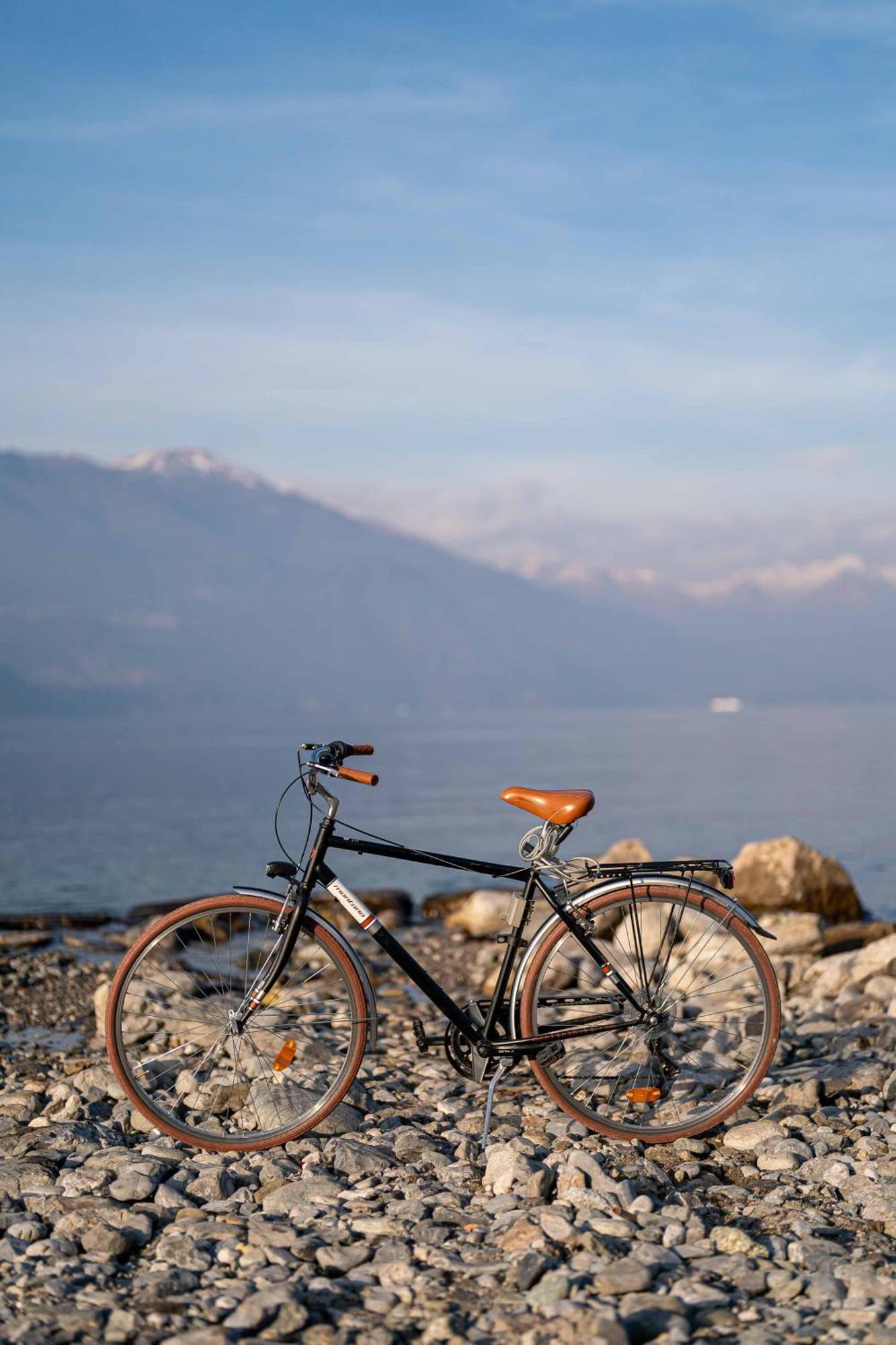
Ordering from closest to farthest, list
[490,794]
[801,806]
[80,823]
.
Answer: [80,823], [801,806], [490,794]

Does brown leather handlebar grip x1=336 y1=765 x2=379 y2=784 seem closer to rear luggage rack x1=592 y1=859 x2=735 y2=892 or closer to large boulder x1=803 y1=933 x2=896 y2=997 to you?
rear luggage rack x1=592 y1=859 x2=735 y2=892

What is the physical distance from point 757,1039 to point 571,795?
148cm

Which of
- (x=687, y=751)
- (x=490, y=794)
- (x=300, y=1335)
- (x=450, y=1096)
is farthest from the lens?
(x=687, y=751)

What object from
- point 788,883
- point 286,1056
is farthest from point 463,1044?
point 788,883

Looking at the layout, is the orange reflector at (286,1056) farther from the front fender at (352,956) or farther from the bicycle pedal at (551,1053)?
the bicycle pedal at (551,1053)

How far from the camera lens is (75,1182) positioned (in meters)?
5.17

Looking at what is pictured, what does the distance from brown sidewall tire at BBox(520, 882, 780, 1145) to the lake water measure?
17.5 meters

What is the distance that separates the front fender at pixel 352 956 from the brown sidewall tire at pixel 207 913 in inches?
0.6

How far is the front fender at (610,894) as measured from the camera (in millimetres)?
5734

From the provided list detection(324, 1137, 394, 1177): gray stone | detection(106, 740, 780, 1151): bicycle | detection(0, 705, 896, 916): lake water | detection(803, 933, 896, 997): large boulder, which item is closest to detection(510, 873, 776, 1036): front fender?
detection(106, 740, 780, 1151): bicycle

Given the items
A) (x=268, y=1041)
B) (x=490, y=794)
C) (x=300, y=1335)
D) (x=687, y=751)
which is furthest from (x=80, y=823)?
(x=687, y=751)

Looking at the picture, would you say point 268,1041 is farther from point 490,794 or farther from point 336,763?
point 490,794

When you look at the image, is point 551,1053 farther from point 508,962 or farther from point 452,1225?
point 452,1225

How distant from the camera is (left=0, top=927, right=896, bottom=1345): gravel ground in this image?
3994 millimetres
